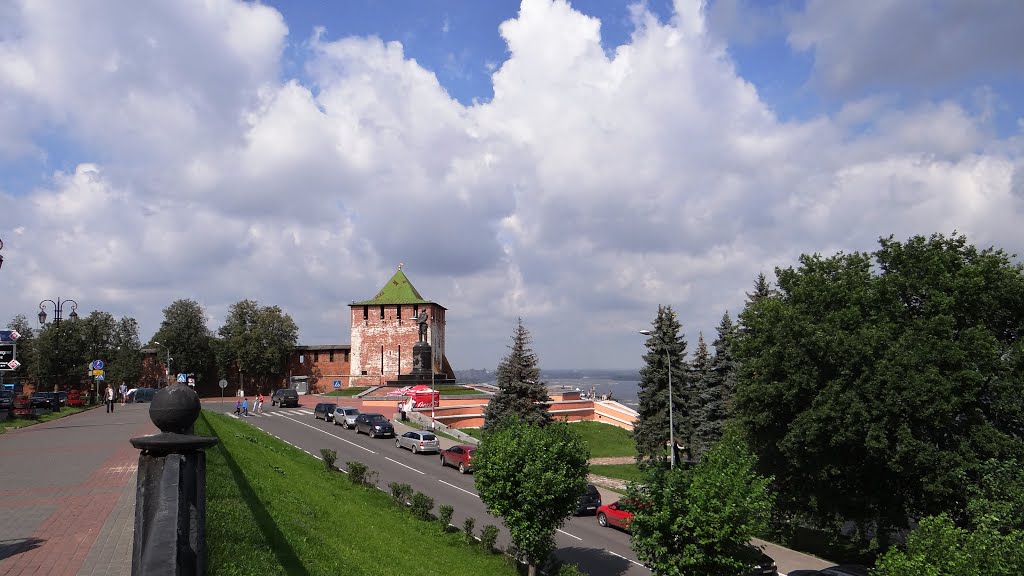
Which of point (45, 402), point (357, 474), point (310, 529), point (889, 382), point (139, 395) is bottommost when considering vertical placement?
point (357, 474)

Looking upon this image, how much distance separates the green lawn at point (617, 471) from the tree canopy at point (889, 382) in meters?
10.5

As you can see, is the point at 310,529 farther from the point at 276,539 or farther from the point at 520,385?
the point at 520,385

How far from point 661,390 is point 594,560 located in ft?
50.7

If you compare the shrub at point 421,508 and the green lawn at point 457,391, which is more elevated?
the green lawn at point 457,391

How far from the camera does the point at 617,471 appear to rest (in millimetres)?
34062

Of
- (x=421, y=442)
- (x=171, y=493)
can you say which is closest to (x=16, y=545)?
(x=171, y=493)

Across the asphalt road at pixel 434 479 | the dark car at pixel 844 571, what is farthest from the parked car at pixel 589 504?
the dark car at pixel 844 571

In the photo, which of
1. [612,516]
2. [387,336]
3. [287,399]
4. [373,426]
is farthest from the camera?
[387,336]

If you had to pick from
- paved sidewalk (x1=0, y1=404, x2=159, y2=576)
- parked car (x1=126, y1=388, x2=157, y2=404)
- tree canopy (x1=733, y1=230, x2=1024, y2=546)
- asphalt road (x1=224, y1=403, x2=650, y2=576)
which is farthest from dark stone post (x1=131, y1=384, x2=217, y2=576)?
parked car (x1=126, y1=388, x2=157, y2=404)

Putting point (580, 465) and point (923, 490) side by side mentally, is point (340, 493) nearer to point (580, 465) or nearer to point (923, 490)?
point (580, 465)

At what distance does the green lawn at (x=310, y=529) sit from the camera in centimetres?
812

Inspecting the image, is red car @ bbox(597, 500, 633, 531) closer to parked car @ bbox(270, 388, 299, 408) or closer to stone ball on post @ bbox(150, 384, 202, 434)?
stone ball on post @ bbox(150, 384, 202, 434)

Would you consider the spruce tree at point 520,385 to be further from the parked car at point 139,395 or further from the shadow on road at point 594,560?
the parked car at point 139,395

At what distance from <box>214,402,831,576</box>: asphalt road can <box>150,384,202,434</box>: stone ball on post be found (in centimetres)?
1691
